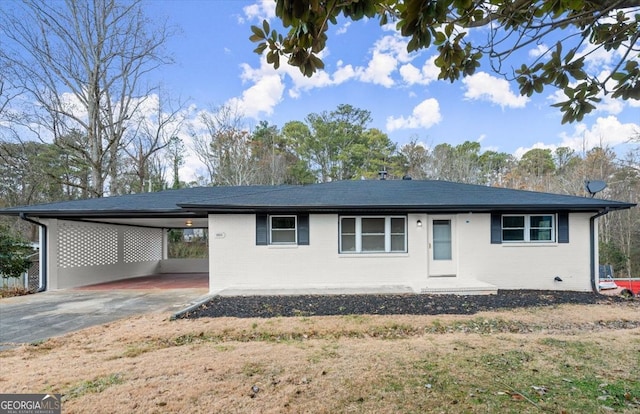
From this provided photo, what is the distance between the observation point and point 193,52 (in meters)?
16.5

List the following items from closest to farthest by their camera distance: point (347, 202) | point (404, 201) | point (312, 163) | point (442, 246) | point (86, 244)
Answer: point (347, 202)
point (404, 201)
point (442, 246)
point (86, 244)
point (312, 163)

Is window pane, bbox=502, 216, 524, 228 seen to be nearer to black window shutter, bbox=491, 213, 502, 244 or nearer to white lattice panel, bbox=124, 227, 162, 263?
black window shutter, bbox=491, 213, 502, 244

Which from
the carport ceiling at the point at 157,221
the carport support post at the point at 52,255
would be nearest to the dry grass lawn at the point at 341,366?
the carport ceiling at the point at 157,221

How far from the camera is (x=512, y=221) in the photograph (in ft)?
28.4

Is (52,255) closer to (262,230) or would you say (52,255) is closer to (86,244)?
(86,244)

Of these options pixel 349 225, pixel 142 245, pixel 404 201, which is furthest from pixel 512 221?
pixel 142 245

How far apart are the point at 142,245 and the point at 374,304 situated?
454 inches

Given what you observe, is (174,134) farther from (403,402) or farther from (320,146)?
(403,402)

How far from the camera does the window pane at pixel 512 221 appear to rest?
28.3 feet

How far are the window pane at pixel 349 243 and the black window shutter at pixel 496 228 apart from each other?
3.77m

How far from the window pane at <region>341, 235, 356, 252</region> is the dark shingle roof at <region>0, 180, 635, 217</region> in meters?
→ 0.82

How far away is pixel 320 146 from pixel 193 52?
11.6m

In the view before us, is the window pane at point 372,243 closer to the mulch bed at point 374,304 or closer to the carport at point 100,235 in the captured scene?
the mulch bed at point 374,304

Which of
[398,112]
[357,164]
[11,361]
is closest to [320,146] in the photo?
[357,164]
